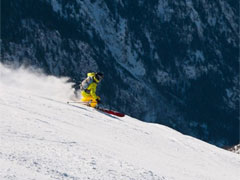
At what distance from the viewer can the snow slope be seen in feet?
29.8

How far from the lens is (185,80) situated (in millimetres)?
61625

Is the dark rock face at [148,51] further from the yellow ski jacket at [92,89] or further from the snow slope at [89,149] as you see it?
the snow slope at [89,149]

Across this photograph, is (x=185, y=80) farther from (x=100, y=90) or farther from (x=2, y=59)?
(x=2, y=59)

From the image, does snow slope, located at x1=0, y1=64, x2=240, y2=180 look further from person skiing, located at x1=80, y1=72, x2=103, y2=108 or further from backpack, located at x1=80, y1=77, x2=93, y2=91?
backpack, located at x1=80, y1=77, x2=93, y2=91

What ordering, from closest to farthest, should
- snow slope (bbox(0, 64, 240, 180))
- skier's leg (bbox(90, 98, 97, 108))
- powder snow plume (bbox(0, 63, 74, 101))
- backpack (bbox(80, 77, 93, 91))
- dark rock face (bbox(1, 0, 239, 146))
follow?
snow slope (bbox(0, 64, 240, 180))
backpack (bbox(80, 77, 93, 91))
skier's leg (bbox(90, 98, 97, 108))
powder snow plume (bbox(0, 63, 74, 101))
dark rock face (bbox(1, 0, 239, 146))

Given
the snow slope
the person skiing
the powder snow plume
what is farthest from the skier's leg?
the powder snow plume

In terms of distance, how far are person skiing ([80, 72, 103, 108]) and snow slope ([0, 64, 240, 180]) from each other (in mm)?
2685

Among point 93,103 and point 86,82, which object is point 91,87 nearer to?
point 86,82

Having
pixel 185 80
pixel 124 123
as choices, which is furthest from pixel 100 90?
pixel 124 123

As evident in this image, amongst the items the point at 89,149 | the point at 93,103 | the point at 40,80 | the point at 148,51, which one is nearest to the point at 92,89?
the point at 93,103

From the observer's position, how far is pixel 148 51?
197 ft

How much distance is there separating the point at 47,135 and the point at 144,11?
5192cm

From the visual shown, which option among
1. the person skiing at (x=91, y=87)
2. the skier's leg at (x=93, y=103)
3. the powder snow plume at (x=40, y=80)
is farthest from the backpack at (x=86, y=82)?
the powder snow plume at (x=40, y=80)

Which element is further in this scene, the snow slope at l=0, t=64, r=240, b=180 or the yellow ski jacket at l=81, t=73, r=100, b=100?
the yellow ski jacket at l=81, t=73, r=100, b=100
